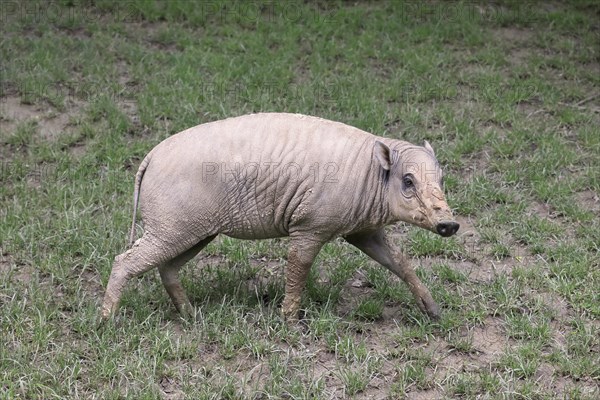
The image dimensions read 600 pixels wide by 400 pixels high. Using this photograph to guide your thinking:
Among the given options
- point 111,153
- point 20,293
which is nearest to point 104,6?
point 111,153

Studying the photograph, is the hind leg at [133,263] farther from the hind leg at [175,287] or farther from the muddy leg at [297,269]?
the muddy leg at [297,269]

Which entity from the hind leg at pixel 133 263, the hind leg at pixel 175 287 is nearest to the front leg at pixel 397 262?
the hind leg at pixel 175 287

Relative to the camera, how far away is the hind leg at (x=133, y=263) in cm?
664

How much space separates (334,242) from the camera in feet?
26.6

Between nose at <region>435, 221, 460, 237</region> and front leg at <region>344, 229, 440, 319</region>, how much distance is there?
2.68 ft

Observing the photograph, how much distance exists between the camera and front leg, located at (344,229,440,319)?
697 centimetres

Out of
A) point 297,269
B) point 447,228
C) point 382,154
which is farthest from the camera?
Answer: point 297,269

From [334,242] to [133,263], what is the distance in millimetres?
2092

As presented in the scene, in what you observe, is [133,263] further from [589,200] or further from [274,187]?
[589,200]

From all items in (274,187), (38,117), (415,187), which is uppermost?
(415,187)

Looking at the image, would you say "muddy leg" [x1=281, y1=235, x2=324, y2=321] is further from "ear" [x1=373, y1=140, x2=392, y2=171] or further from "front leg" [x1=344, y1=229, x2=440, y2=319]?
"ear" [x1=373, y1=140, x2=392, y2=171]

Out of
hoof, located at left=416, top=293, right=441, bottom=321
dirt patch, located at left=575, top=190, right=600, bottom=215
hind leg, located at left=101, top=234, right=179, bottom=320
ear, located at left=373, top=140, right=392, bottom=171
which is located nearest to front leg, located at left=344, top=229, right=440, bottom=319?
hoof, located at left=416, top=293, right=441, bottom=321

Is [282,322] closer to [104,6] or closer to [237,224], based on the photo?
[237,224]

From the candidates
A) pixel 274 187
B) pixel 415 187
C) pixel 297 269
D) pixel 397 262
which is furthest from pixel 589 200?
pixel 274 187
